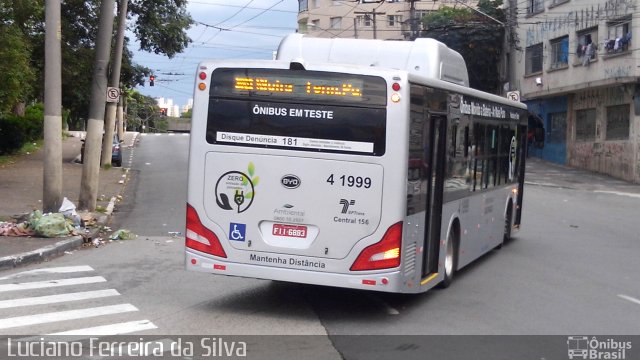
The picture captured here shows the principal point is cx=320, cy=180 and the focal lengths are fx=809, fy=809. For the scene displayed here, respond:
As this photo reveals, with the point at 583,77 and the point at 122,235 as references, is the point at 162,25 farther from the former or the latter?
the point at 583,77

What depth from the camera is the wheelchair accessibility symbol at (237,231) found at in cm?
927

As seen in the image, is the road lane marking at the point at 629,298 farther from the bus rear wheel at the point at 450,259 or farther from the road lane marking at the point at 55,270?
the road lane marking at the point at 55,270

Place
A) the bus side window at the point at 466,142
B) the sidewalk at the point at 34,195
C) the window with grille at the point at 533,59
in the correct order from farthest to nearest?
the window with grille at the point at 533,59 < the sidewalk at the point at 34,195 < the bus side window at the point at 466,142

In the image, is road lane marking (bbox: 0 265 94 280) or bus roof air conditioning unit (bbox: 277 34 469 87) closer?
bus roof air conditioning unit (bbox: 277 34 469 87)

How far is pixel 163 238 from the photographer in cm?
1691

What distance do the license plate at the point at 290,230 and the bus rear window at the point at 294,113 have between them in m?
0.89

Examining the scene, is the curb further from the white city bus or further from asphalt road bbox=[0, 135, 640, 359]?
the white city bus

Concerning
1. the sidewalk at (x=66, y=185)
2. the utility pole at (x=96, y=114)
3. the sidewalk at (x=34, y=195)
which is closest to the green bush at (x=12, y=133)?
the sidewalk at (x=34, y=195)

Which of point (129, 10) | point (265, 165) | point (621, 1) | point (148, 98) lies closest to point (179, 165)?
point (129, 10)

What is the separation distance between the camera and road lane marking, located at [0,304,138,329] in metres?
8.83

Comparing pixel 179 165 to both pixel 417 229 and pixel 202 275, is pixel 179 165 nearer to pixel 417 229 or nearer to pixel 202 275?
pixel 202 275

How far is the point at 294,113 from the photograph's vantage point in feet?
30.1

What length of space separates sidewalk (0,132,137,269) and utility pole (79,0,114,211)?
24.0 inches

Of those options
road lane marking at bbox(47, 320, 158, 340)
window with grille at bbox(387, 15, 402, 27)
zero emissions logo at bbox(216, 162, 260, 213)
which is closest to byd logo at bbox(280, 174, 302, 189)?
zero emissions logo at bbox(216, 162, 260, 213)
